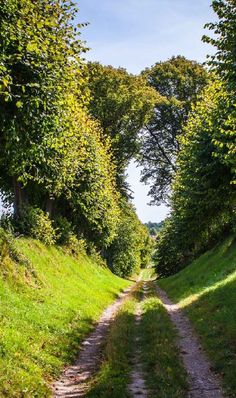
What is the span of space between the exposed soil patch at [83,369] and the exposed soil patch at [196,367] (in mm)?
3052

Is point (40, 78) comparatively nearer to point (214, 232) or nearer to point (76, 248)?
point (76, 248)

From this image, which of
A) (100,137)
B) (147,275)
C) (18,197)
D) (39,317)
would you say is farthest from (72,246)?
(147,275)

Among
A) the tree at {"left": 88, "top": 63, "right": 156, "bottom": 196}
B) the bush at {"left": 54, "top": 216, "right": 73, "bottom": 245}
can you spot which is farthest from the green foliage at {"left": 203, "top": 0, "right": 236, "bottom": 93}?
the tree at {"left": 88, "top": 63, "right": 156, "bottom": 196}

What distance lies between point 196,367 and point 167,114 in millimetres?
51280

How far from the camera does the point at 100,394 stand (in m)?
10.7

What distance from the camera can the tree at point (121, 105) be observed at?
176ft

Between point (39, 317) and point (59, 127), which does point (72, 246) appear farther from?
point (59, 127)

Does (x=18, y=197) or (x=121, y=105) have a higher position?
(x=121, y=105)

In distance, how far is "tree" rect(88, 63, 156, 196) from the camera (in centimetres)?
5350

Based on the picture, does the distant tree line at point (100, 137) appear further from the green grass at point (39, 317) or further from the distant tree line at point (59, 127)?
the green grass at point (39, 317)

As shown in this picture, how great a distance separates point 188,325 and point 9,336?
11.2 metres

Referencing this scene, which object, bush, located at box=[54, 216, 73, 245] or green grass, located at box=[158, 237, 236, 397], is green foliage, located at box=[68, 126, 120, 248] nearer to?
bush, located at box=[54, 216, 73, 245]

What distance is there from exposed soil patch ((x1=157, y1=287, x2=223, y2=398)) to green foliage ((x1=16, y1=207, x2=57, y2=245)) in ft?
43.9

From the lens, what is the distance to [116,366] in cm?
1338
